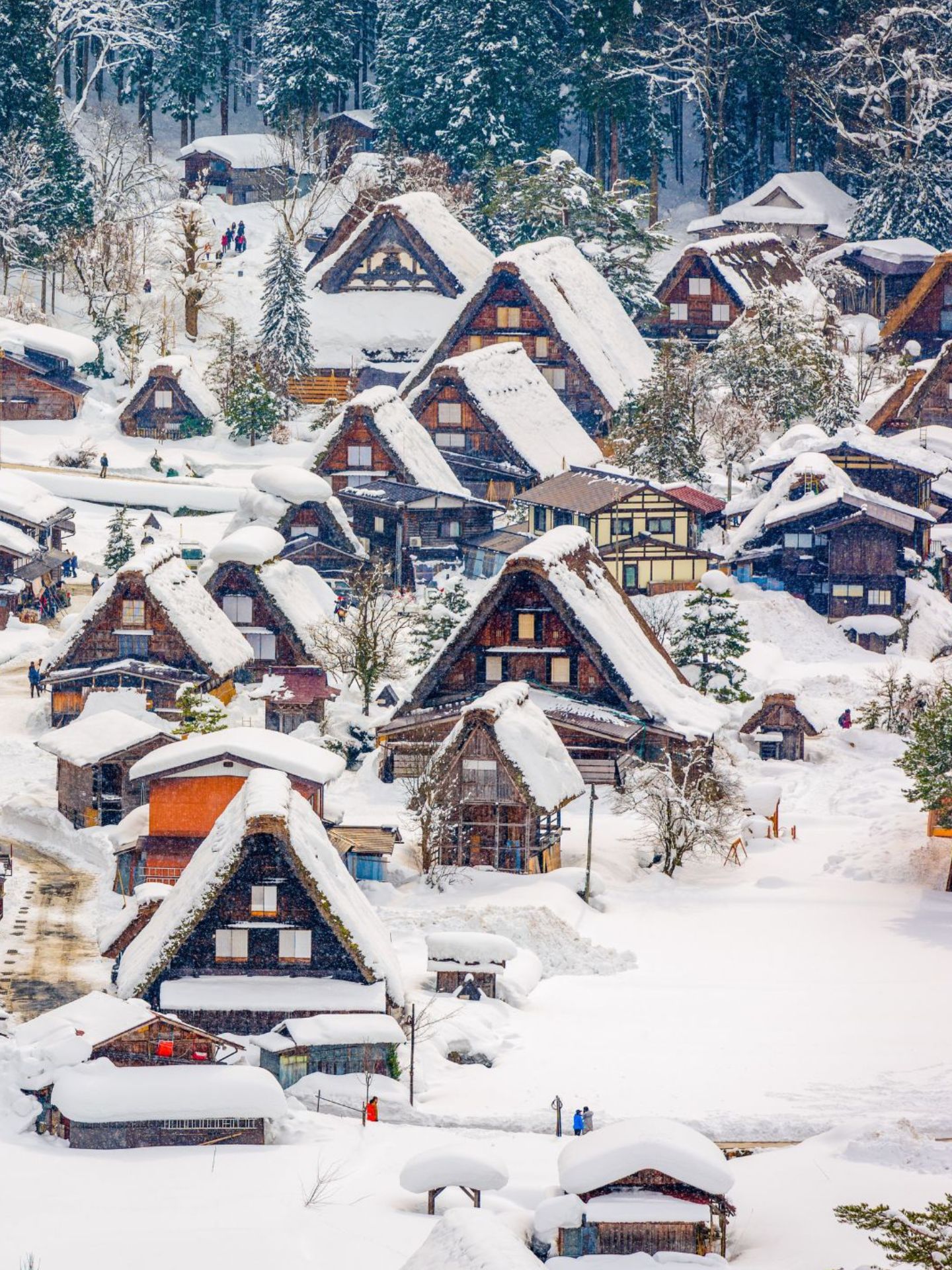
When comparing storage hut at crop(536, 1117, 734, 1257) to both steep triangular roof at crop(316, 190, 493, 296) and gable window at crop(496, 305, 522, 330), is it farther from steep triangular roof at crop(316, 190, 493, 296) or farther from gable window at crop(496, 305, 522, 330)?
steep triangular roof at crop(316, 190, 493, 296)

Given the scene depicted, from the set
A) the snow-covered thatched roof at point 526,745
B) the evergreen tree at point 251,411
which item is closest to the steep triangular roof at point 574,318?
the evergreen tree at point 251,411

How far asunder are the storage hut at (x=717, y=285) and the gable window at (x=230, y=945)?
168 feet

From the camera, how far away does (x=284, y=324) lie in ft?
268

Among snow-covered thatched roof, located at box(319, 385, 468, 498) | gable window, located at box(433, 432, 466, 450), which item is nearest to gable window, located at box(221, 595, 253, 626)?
snow-covered thatched roof, located at box(319, 385, 468, 498)

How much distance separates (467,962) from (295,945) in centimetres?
357

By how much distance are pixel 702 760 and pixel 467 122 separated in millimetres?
46218

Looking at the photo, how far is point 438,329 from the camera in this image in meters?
85.5

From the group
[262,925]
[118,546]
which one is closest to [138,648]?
[118,546]

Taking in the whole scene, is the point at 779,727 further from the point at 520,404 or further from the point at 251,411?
the point at 251,411

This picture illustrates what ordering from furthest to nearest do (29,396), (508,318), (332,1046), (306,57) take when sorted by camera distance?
(306,57)
(508,318)
(29,396)
(332,1046)

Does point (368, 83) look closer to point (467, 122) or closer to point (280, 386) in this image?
point (467, 122)

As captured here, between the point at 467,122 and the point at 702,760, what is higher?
the point at 467,122

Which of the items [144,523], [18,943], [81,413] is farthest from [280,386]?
[18,943]

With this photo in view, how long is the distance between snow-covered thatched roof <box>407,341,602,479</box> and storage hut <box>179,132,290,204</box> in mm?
24845
